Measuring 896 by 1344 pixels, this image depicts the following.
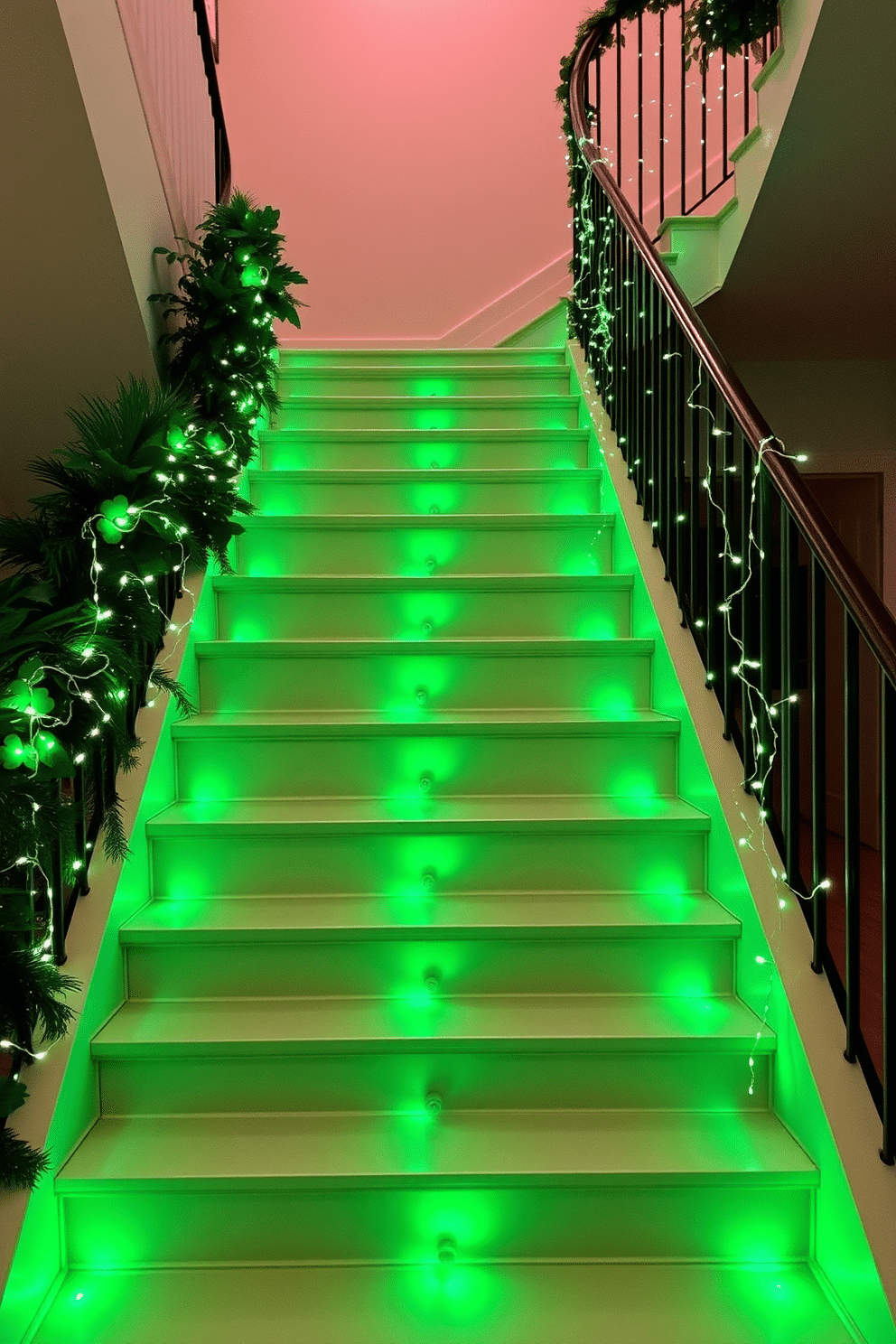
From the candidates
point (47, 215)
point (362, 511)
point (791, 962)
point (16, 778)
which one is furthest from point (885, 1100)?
point (47, 215)

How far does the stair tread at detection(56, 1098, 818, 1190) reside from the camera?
1500 mm

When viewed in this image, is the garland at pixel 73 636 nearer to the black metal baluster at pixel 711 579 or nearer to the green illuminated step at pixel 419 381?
the black metal baluster at pixel 711 579

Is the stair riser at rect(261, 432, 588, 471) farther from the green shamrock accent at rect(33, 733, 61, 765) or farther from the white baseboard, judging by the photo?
the white baseboard

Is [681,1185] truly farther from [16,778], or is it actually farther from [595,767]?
[16,778]

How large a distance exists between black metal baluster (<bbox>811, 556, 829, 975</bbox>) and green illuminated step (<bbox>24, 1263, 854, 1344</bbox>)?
0.52 meters

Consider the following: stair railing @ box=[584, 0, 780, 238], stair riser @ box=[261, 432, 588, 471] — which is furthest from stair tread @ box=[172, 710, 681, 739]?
stair railing @ box=[584, 0, 780, 238]

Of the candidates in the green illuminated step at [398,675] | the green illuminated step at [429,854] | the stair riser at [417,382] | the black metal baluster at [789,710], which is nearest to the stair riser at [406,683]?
the green illuminated step at [398,675]

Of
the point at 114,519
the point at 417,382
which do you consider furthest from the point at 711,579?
the point at 417,382

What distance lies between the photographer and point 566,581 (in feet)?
8.84

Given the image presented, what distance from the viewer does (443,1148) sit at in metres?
1.58

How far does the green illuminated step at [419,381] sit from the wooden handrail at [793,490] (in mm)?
826

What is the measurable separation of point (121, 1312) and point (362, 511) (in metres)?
2.32

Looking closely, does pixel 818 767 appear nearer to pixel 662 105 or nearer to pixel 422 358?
pixel 422 358

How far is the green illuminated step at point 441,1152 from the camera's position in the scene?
1.50 meters
